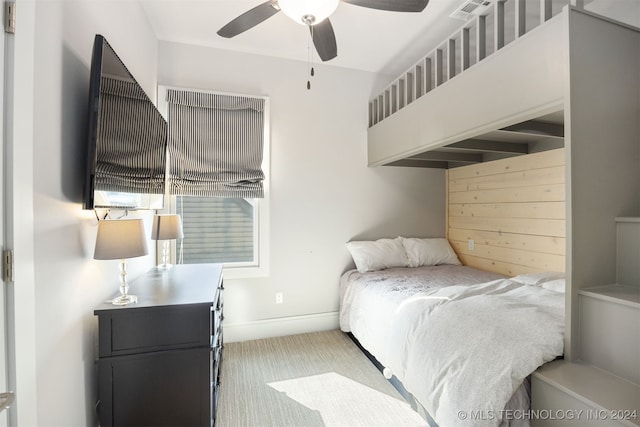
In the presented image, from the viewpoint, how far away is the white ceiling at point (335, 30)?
2.23m

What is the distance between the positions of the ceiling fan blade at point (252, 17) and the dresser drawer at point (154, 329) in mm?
1674

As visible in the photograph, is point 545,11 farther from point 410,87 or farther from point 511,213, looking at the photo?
point 511,213

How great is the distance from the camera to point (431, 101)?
85.1 inches

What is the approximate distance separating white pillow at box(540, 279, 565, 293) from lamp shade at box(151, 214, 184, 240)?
262 centimetres

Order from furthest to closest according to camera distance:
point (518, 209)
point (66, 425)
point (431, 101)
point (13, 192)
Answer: point (518, 209) < point (431, 101) < point (66, 425) < point (13, 192)

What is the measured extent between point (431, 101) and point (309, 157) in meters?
1.32

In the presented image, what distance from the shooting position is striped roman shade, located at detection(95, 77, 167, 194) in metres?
1.36

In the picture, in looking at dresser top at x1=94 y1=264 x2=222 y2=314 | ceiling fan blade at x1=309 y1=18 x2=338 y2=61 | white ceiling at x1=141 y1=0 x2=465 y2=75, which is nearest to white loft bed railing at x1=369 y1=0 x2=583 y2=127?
white ceiling at x1=141 y1=0 x2=465 y2=75

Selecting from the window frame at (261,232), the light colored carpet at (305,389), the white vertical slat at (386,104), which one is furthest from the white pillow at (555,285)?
the window frame at (261,232)

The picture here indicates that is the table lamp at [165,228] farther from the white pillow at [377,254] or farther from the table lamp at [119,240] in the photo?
the white pillow at [377,254]

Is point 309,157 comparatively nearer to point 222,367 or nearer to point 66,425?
point 222,367

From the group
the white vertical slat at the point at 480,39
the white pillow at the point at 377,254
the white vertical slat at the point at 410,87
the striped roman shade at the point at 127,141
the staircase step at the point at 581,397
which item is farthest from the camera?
the white pillow at the point at 377,254

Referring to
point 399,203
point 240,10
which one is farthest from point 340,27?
point 399,203

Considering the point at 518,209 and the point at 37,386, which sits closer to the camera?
the point at 37,386
